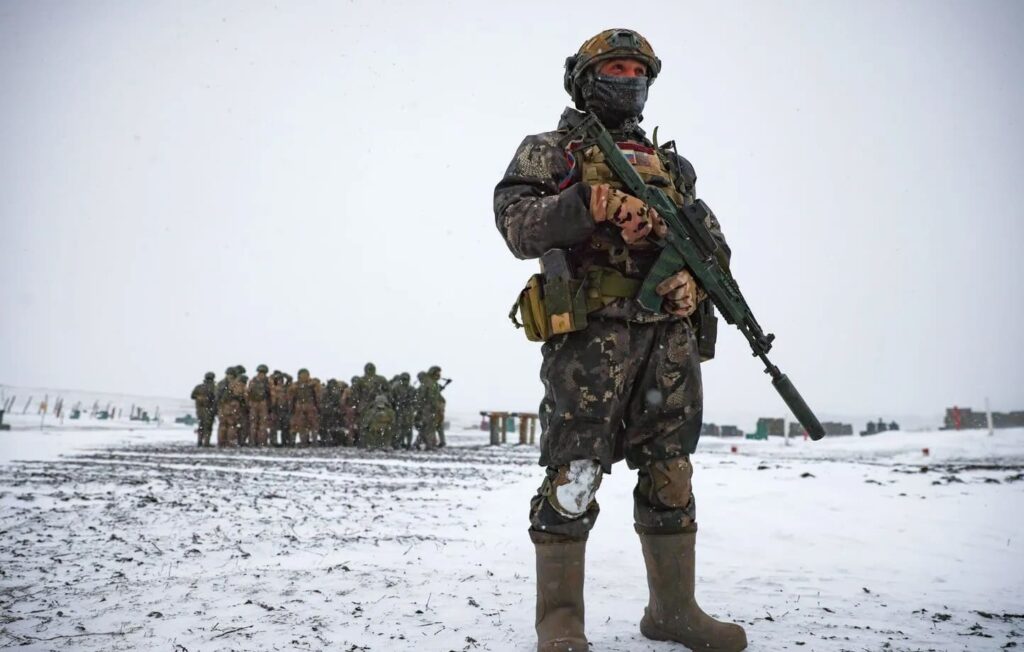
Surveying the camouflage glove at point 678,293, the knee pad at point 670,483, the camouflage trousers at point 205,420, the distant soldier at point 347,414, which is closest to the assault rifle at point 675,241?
the camouflage glove at point 678,293

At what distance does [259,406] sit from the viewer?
1689 cm

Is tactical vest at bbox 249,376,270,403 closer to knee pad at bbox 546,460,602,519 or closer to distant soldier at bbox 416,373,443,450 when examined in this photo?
distant soldier at bbox 416,373,443,450

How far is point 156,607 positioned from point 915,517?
4511 mm

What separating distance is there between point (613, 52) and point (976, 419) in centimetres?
2521

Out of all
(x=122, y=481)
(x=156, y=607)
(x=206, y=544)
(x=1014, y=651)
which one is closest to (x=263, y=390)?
(x=122, y=481)

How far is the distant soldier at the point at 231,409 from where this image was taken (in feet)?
54.5

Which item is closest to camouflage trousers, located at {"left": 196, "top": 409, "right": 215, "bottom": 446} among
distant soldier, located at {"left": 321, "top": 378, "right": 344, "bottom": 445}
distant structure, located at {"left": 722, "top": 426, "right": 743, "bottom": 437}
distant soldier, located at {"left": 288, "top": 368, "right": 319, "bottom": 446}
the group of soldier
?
the group of soldier

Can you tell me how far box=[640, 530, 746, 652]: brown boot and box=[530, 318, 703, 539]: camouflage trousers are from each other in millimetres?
60

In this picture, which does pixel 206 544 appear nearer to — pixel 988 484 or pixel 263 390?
pixel 988 484

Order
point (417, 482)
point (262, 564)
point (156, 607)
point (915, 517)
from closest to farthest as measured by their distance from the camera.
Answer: point (156, 607), point (262, 564), point (915, 517), point (417, 482)

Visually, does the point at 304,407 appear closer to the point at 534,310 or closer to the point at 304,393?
the point at 304,393

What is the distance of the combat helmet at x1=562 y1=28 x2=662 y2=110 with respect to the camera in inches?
84.4

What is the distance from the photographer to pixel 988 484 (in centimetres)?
571

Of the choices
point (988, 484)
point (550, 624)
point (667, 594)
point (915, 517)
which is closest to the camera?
point (550, 624)
